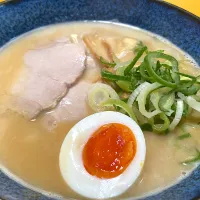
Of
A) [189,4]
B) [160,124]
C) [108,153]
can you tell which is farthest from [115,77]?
[189,4]

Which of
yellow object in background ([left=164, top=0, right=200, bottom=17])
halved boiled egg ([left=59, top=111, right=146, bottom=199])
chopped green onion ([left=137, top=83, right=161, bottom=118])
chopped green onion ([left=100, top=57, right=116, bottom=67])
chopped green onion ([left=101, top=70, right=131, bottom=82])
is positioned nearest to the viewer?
halved boiled egg ([left=59, top=111, right=146, bottom=199])

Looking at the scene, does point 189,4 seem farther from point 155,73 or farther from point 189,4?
point 155,73

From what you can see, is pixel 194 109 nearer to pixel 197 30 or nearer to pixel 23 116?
pixel 197 30

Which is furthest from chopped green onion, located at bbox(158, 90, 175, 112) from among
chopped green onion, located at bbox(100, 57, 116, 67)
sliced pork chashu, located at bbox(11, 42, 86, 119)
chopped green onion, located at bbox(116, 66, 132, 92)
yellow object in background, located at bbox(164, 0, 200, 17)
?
yellow object in background, located at bbox(164, 0, 200, 17)

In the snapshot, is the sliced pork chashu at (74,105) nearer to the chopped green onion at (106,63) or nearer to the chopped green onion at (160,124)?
the chopped green onion at (106,63)

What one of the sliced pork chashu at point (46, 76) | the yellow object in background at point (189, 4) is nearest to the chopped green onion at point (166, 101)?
the sliced pork chashu at point (46, 76)

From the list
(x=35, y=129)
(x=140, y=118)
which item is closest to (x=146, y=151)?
(x=140, y=118)

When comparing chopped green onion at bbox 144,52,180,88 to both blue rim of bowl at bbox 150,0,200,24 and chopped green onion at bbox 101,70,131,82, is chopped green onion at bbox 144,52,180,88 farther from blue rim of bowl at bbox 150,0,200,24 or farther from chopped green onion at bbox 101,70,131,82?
blue rim of bowl at bbox 150,0,200,24
